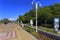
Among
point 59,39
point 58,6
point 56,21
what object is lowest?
point 59,39

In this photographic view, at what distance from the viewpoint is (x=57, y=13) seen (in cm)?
5891

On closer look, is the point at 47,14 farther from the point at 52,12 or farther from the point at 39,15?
the point at 39,15

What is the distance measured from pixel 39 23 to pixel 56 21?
56101 millimetres

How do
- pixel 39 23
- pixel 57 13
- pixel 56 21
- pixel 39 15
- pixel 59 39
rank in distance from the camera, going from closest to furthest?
pixel 59 39
pixel 56 21
pixel 57 13
pixel 39 15
pixel 39 23

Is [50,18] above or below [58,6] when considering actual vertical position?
below

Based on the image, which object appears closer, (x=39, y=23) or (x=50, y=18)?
(x=50, y=18)

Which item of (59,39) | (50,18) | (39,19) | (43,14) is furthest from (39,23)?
(59,39)

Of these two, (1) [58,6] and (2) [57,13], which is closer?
(2) [57,13]

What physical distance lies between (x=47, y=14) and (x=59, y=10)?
4414 millimetres

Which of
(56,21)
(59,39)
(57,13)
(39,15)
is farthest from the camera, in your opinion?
(39,15)

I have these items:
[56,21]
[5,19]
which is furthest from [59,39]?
[5,19]

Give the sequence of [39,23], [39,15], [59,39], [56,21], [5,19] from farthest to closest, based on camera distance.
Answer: [5,19]
[39,23]
[39,15]
[56,21]
[59,39]

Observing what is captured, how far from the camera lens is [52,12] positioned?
207ft

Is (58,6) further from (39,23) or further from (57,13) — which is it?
(39,23)
